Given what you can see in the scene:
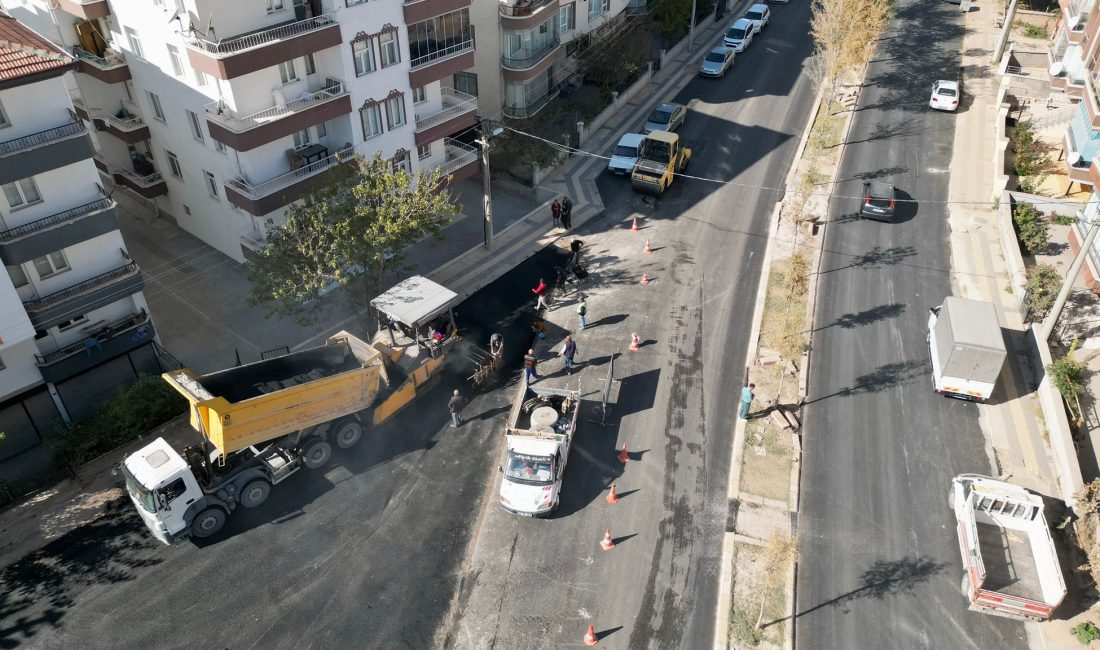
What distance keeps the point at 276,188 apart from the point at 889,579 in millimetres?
29533

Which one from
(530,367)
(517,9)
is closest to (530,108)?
(517,9)

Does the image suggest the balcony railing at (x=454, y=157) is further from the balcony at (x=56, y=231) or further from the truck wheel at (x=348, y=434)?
the truck wheel at (x=348, y=434)

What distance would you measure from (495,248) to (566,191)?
303 inches

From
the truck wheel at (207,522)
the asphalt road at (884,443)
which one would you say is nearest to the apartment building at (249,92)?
the truck wheel at (207,522)

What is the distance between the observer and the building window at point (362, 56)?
34.1 meters

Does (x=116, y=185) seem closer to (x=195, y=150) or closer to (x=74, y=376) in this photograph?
(x=195, y=150)

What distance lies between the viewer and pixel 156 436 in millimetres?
28562

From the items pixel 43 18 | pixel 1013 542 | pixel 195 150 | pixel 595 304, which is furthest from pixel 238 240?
pixel 1013 542

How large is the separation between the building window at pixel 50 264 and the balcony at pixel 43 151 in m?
3.49

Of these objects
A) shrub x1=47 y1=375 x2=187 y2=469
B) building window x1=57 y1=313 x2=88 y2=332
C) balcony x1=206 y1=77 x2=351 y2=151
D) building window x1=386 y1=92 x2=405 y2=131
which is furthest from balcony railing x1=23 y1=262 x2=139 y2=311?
building window x1=386 y1=92 x2=405 y2=131

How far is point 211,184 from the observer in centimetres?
3588

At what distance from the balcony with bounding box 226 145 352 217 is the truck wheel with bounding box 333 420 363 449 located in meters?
11.8

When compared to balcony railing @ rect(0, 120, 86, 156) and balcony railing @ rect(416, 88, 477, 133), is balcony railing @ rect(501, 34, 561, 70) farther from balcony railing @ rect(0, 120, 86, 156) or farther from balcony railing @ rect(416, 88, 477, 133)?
balcony railing @ rect(0, 120, 86, 156)

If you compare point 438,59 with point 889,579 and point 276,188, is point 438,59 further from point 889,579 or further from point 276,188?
point 889,579
